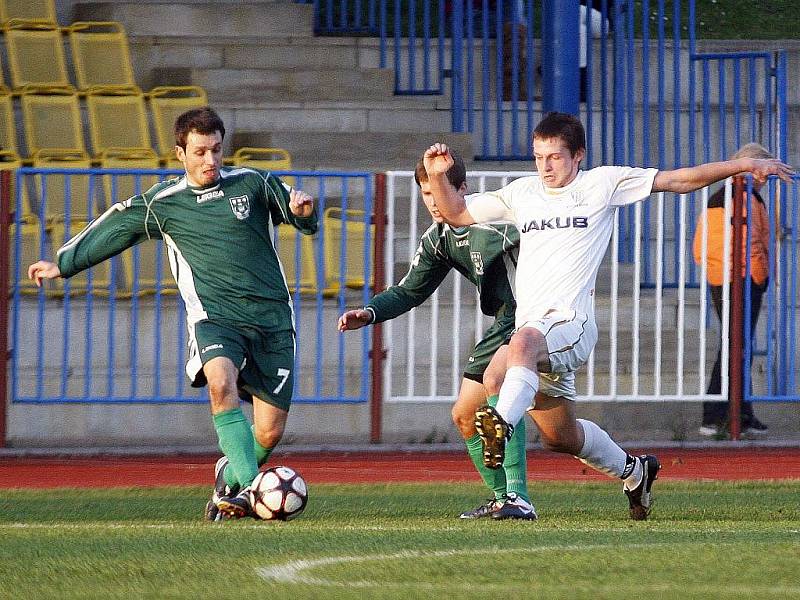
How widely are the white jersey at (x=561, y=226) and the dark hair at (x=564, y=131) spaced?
148 mm

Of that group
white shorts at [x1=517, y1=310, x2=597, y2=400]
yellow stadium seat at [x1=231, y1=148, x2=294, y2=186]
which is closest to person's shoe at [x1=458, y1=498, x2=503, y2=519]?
white shorts at [x1=517, y1=310, x2=597, y2=400]

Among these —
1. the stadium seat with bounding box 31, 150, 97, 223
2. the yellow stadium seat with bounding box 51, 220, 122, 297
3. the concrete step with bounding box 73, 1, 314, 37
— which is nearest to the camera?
the stadium seat with bounding box 31, 150, 97, 223

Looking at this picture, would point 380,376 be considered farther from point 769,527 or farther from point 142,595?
point 142,595

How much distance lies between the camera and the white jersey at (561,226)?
22.5ft

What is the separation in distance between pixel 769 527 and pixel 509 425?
1.22 meters

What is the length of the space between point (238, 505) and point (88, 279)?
481cm

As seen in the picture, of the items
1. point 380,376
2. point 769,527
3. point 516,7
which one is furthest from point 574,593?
point 516,7

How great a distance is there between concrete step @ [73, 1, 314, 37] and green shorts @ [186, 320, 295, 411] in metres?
8.59

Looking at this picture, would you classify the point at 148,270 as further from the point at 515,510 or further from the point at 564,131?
the point at 564,131

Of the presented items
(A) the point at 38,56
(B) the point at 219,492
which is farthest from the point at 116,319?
(B) the point at 219,492

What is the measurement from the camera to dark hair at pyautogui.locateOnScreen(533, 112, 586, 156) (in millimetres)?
7023

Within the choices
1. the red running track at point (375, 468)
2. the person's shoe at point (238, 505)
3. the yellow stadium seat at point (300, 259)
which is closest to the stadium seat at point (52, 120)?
the yellow stadium seat at point (300, 259)

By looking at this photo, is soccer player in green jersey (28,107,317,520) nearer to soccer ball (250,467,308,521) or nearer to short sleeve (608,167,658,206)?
soccer ball (250,467,308,521)

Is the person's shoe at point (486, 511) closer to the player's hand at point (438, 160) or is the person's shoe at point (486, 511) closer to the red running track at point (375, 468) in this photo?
the player's hand at point (438, 160)
